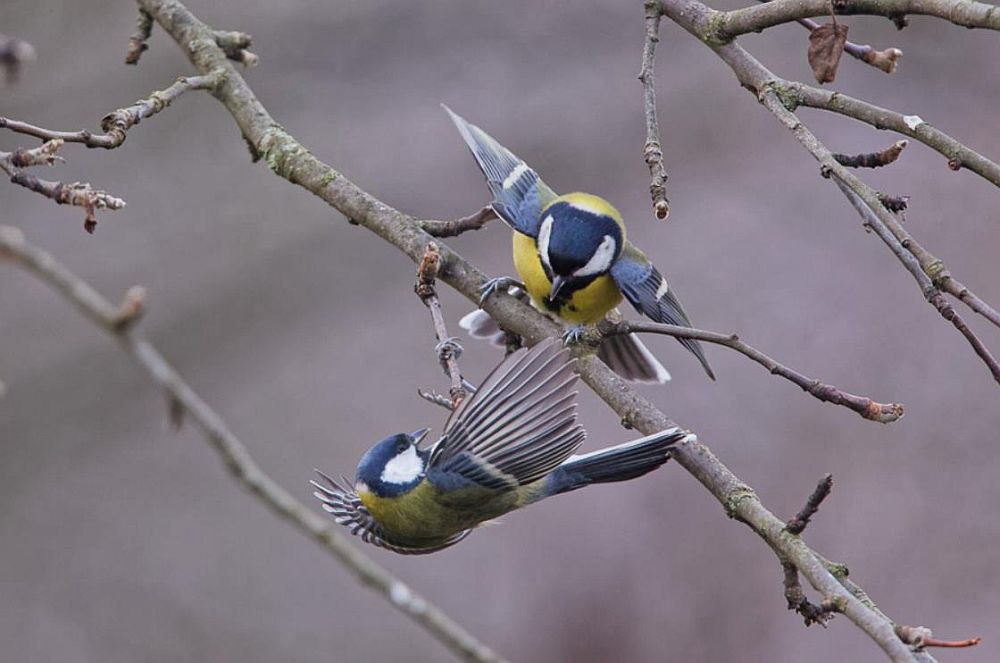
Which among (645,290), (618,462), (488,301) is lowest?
(618,462)

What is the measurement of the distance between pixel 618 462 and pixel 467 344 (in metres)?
2.19

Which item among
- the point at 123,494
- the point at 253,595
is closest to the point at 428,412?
the point at 253,595

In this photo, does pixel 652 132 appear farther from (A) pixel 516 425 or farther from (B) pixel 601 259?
(B) pixel 601 259

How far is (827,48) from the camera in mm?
2041

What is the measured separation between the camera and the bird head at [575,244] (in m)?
2.80

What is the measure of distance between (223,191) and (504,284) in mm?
3076

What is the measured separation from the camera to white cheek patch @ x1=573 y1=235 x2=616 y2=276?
2.85 meters

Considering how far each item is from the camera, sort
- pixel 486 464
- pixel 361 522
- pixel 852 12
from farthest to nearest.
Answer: pixel 361 522, pixel 486 464, pixel 852 12

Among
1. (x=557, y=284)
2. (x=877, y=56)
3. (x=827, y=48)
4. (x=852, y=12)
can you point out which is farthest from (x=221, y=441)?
(x=557, y=284)

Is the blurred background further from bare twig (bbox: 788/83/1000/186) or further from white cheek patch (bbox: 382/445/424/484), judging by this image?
bare twig (bbox: 788/83/1000/186)

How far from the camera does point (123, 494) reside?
477 centimetres

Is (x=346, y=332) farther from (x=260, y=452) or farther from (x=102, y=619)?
(x=102, y=619)

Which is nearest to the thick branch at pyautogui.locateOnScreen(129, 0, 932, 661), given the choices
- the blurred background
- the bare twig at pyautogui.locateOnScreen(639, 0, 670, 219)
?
the bare twig at pyautogui.locateOnScreen(639, 0, 670, 219)

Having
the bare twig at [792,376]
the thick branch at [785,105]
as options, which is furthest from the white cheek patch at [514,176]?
the bare twig at [792,376]
